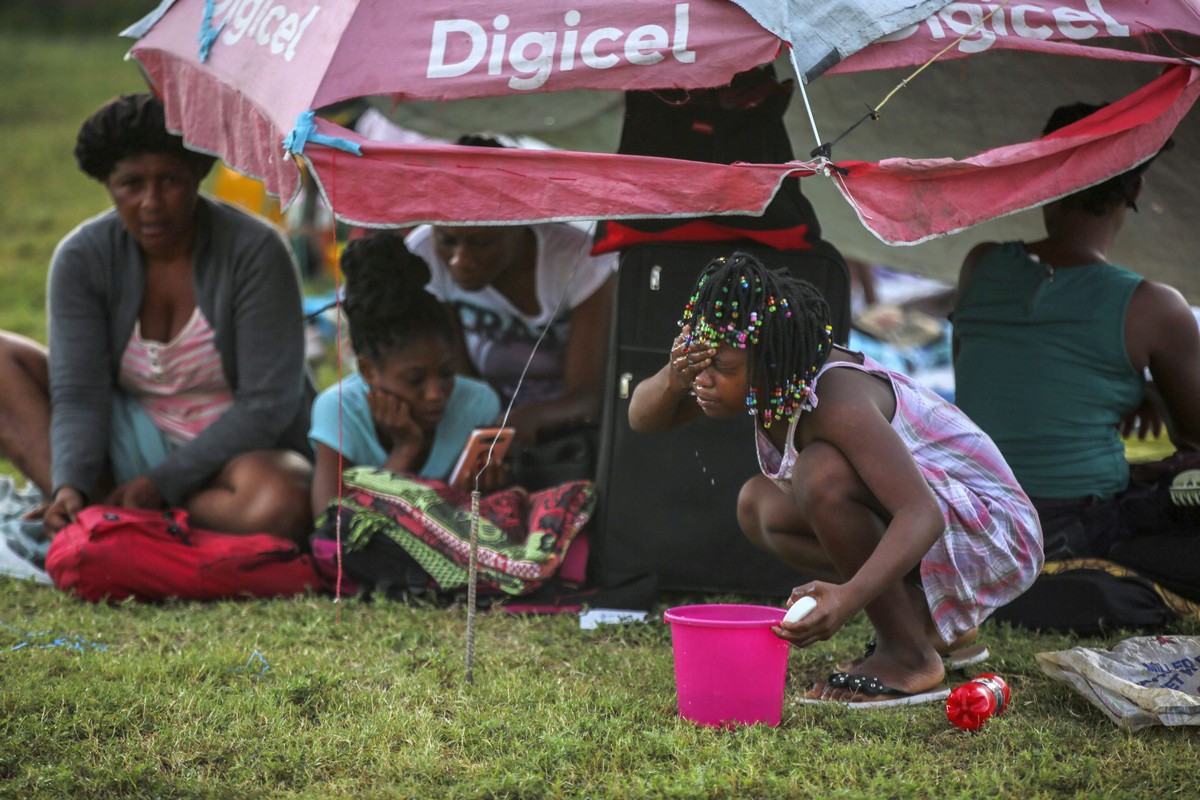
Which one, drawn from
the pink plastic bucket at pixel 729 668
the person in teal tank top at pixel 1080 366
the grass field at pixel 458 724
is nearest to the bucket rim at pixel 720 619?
the pink plastic bucket at pixel 729 668

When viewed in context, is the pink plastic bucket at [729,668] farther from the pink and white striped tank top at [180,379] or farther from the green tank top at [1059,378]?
the pink and white striped tank top at [180,379]

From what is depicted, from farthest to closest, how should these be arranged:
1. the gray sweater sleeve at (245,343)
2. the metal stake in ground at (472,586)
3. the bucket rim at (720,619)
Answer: the gray sweater sleeve at (245,343) → the metal stake in ground at (472,586) → the bucket rim at (720,619)

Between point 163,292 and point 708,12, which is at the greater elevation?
point 708,12

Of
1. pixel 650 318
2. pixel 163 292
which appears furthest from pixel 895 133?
pixel 163 292

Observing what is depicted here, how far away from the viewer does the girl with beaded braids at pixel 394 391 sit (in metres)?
3.87

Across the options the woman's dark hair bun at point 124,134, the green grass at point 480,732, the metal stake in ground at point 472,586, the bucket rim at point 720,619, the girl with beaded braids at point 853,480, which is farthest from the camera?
the woman's dark hair bun at point 124,134

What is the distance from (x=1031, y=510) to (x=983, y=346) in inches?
35.9

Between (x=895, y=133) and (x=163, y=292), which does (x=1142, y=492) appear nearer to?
(x=895, y=133)

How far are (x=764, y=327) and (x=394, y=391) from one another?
1744mm

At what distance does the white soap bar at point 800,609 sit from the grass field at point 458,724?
271mm

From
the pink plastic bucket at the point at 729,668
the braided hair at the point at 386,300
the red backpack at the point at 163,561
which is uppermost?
the braided hair at the point at 386,300

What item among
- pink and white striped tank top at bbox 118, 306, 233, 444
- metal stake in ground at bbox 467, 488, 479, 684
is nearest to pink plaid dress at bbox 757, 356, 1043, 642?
metal stake in ground at bbox 467, 488, 479, 684

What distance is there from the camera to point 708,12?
2.74 m

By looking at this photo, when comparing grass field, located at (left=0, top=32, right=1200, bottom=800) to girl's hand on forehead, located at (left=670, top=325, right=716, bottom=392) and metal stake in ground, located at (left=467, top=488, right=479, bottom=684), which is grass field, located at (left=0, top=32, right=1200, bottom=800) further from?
girl's hand on forehead, located at (left=670, top=325, right=716, bottom=392)
